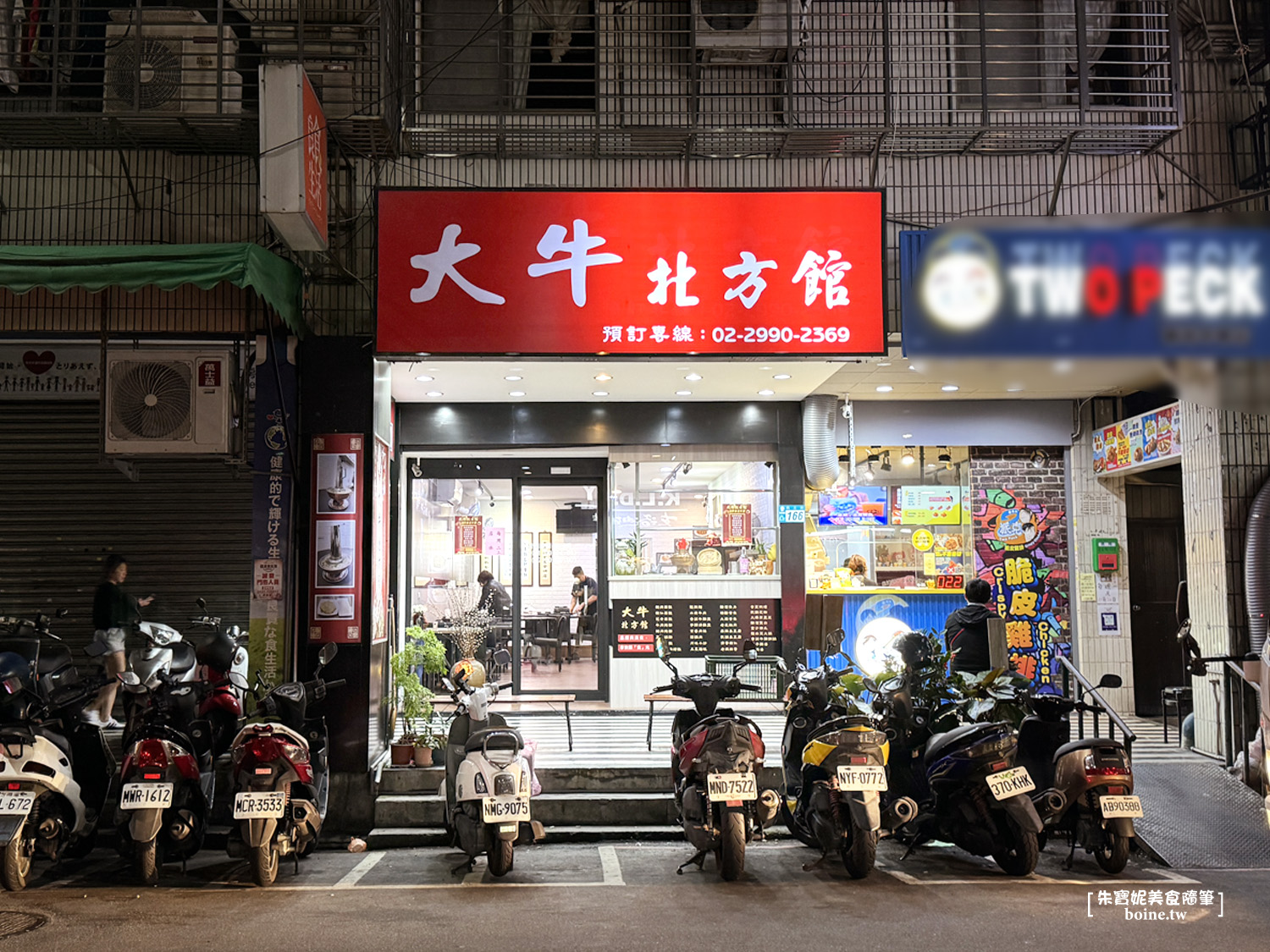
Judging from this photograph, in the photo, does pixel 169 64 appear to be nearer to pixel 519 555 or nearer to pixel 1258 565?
pixel 519 555

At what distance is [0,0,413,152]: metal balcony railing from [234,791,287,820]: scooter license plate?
196 inches

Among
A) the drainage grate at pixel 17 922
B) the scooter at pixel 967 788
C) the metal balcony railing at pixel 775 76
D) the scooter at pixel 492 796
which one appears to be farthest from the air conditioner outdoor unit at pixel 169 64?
the scooter at pixel 967 788

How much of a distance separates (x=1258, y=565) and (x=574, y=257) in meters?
6.31

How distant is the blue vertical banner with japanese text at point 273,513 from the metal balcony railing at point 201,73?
183 cm

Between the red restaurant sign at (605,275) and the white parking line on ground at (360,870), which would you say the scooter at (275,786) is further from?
the red restaurant sign at (605,275)

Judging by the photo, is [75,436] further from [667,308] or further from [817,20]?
[817,20]

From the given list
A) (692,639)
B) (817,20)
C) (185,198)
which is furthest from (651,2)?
(692,639)

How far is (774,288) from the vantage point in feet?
26.0

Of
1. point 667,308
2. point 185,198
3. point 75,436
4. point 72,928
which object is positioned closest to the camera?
point 72,928

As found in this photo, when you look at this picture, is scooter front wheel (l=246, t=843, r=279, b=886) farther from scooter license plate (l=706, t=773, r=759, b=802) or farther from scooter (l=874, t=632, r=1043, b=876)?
scooter (l=874, t=632, r=1043, b=876)

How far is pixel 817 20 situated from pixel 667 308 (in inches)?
129

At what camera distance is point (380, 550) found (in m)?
8.55

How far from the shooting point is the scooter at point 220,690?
7.52 metres

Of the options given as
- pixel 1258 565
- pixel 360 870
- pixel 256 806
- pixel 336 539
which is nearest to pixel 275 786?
pixel 256 806
